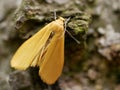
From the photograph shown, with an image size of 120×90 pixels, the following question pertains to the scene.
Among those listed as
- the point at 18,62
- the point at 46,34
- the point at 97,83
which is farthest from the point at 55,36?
the point at 97,83

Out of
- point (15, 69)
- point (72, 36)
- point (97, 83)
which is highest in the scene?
point (72, 36)

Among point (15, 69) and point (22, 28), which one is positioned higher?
point (22, 28)

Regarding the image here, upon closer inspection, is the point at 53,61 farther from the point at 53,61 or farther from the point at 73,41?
the point at 73,41

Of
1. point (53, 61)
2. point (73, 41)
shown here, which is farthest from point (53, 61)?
point (73, 41)

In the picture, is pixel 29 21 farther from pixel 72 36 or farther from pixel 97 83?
pixel 97 83

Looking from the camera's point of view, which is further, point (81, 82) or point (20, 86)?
point (81, 82)
